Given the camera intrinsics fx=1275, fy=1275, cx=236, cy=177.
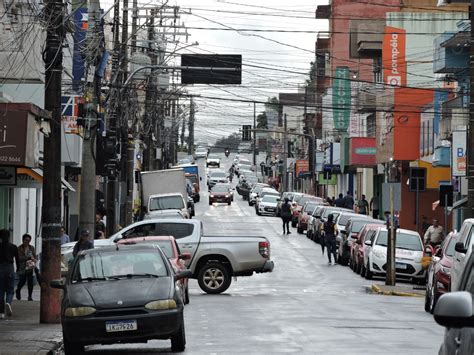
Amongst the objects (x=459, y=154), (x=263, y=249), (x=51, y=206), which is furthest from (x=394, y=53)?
(x=51, y=206)

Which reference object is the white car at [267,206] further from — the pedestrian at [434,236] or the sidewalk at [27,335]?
the sidewalk at [27,335]

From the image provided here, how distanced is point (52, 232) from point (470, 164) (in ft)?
37.4

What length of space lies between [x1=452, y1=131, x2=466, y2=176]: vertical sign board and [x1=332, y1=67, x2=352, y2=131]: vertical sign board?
36.8 m

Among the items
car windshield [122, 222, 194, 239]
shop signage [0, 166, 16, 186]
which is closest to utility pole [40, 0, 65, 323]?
shop signage [0, 166, 16, 186]

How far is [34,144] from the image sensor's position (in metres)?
24.3

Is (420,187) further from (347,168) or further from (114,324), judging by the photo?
(347,168)

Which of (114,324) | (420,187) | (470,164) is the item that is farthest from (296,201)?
(114,324)

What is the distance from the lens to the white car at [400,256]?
38375mm

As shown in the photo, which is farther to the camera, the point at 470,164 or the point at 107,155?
the point at 107,155

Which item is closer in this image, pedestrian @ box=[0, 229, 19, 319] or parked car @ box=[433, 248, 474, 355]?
parked car @ box=[433, 248, 474, 355]

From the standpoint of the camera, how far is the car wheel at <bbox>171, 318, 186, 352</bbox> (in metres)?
17.3

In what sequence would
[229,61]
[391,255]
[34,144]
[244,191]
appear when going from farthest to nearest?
[244,191] < [229,61] < [391,255] < [34,144]

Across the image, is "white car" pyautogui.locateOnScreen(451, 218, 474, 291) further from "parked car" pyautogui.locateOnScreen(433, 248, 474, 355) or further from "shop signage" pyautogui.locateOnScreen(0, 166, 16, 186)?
"parked car" pyautogui.locateOnScreen(433, 248, 474, 355)

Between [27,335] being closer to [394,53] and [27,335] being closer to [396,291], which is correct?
[396,291]
